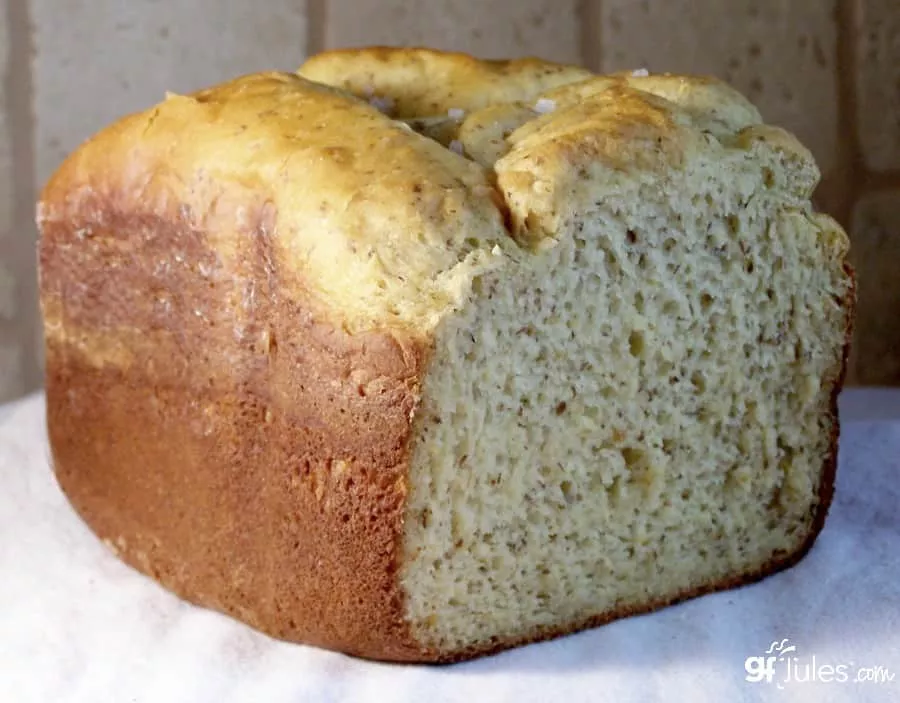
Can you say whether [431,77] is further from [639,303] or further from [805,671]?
[805,671]

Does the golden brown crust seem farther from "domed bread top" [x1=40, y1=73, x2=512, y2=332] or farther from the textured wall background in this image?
the textured wall background

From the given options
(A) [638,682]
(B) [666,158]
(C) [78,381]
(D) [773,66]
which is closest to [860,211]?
(D) [773,66]

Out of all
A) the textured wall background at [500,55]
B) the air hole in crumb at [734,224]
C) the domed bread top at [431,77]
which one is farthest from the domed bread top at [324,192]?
the textured wall background at [500,55]

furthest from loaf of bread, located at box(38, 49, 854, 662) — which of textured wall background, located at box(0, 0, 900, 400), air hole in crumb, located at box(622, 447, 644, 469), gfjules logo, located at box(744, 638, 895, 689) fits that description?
textured wall background, located at box(0, 0, 900, 400)

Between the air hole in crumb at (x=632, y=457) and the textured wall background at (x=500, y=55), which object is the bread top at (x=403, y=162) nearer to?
the air hole in crumb at (x=632, y=457)

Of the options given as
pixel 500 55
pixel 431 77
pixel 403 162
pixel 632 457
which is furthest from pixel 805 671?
pixel 500 55

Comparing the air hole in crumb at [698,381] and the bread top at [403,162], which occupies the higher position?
the bread top at [403,162]
